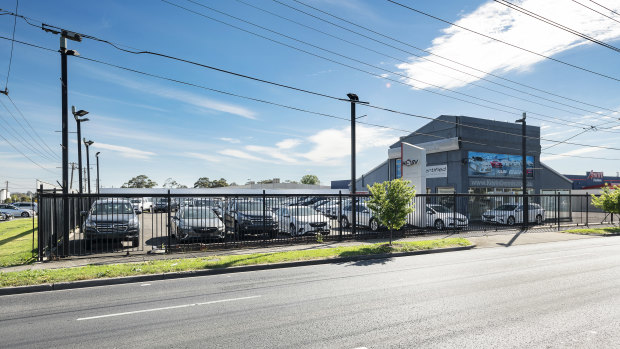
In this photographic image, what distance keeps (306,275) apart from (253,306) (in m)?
3.00

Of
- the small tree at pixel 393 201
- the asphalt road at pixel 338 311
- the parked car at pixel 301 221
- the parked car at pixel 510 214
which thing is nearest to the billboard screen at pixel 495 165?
the parked car at pixel 510 214

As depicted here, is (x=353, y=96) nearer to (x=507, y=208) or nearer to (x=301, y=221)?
(x=301, y=221)

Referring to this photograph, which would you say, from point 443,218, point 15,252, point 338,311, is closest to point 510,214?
point 443,218

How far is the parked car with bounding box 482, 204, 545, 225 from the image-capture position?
23.5 metres

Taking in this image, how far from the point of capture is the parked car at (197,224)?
1363 centimetres

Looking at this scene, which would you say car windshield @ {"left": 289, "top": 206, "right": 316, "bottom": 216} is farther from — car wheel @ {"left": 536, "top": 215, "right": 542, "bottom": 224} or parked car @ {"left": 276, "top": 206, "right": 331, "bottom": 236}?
car wheel @ {"left": 536, "top": 215, "right": 542, "bottom": 224}

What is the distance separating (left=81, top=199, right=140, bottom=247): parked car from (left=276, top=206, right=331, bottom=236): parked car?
605 cm

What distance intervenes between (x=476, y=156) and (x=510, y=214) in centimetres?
768

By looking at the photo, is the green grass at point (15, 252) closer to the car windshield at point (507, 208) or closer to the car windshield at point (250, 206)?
the car windshield at point (250, 206)

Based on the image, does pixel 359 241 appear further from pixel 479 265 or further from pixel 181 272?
pixel 181 272

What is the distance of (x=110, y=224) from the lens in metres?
12.7

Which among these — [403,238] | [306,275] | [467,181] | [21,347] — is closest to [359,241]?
[403,238]

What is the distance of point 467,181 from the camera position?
97.9 feet

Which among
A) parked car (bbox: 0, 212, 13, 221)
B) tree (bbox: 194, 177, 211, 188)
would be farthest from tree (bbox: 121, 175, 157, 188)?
parked car (bbox: 0, 212, 13, 221)
